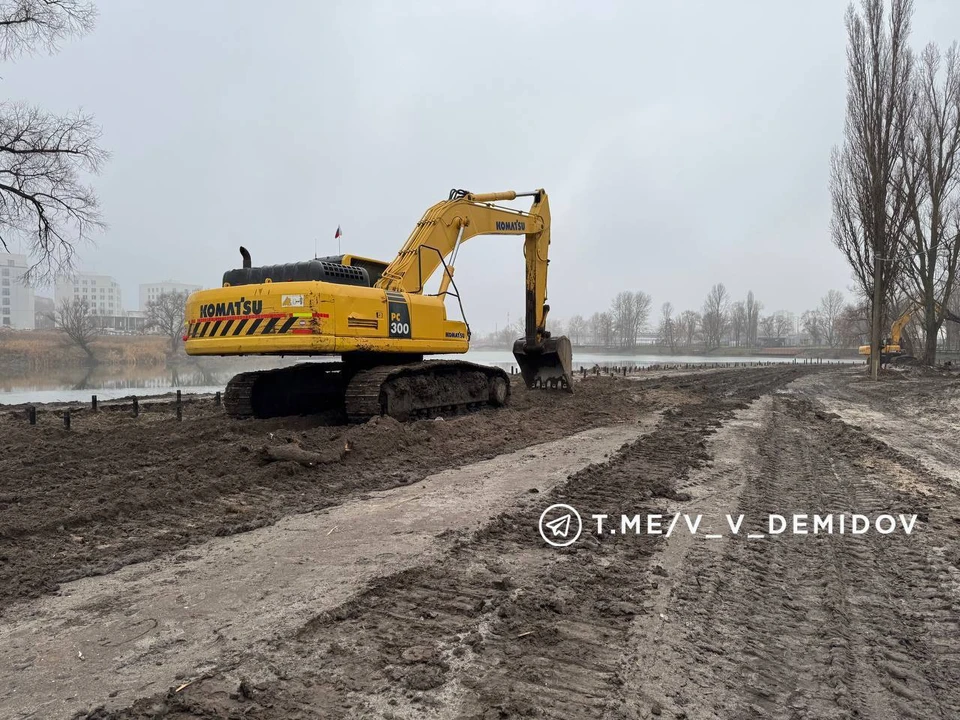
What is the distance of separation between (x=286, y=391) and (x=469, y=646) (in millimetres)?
8307

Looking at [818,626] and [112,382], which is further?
[112,382]

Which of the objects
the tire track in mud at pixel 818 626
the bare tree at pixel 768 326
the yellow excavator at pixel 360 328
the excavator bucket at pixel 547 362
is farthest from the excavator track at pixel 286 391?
the bare tree at pixel 768 326

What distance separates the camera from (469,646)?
2.71m

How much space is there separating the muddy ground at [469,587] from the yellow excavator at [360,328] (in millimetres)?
1547

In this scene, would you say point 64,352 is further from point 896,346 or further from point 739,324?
point 739,324

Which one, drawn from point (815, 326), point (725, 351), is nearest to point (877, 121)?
point (725, 351)

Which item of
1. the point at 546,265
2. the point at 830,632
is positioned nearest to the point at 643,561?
the point at 830,632

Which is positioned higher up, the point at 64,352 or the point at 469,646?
the point at 64,352

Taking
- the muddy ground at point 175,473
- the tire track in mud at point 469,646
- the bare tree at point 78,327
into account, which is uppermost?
the bare tree at point 78,327

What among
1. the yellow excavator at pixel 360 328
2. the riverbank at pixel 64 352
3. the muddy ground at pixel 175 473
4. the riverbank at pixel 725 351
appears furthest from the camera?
the riverbank at pixel 725 351

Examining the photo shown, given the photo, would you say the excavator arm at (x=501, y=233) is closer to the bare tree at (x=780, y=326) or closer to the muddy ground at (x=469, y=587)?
the muddy ground at (x=469, y=587)

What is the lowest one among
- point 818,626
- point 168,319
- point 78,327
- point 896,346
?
point 818,626

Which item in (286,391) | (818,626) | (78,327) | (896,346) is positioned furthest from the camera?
(896,346)

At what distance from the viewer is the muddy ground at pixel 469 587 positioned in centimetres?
237
